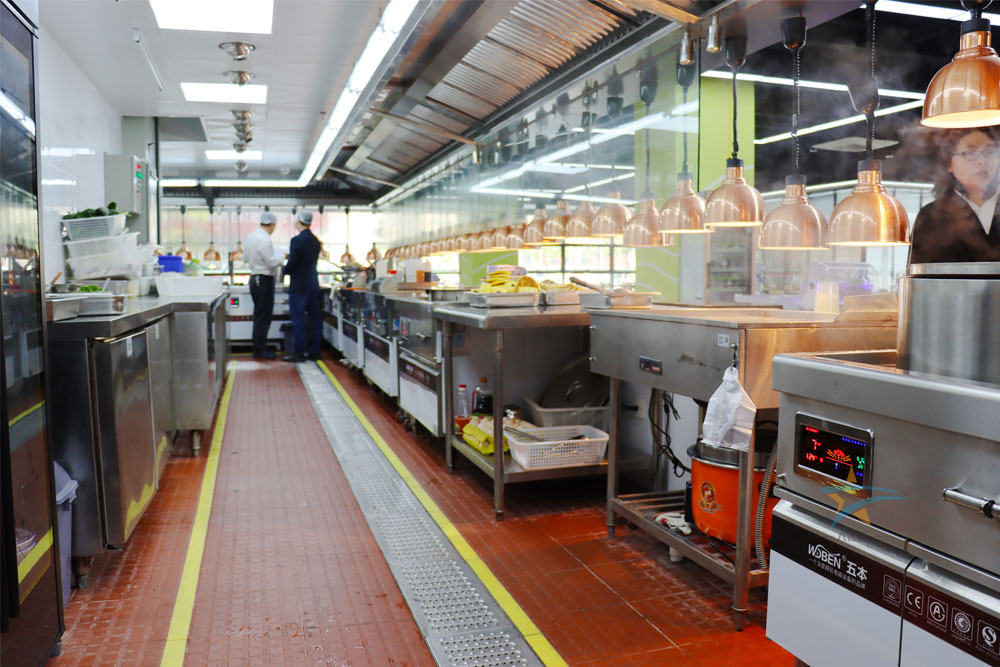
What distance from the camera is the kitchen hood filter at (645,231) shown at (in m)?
3.55

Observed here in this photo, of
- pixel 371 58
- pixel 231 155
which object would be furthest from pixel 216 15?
pixel 231 155

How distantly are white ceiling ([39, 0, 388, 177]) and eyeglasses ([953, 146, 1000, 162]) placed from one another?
11.7ft

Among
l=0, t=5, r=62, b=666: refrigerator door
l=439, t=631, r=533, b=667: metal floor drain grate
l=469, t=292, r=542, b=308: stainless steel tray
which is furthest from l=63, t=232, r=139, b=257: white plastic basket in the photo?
l=439, t=631, r=533, b=667: metal floor drain grate

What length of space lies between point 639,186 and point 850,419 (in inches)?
151

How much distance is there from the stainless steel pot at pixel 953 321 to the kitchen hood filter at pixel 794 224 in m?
0.87

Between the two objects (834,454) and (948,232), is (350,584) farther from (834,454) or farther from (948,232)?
(948,232)

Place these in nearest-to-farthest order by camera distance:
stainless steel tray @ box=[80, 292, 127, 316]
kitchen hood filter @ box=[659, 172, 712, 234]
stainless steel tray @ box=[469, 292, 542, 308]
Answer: stainless steel tray @ box=[80, 292, 127, 316] < kitchen hood filter @ box=[659, 172, 712, 234] < stainless steel tray @ box=[469, 292, 542, 308]

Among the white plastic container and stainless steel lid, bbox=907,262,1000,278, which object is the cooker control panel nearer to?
stainless steel lid, bbox=907,262,1000,278

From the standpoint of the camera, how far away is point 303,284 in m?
9.12

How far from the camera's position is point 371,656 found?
7.32 ft

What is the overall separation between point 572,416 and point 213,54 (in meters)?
4.10

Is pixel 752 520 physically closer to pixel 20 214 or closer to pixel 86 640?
pixel 86 640

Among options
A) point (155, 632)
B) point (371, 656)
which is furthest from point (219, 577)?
point (371, 656)

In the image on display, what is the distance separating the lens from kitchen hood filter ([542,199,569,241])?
15.8ft
